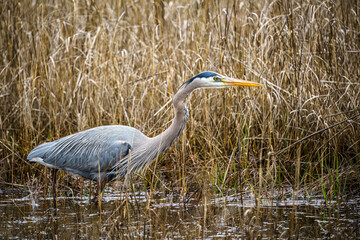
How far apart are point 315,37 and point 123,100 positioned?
233 cm

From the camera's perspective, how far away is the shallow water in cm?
358

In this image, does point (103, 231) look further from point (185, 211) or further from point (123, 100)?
point (123, 100)

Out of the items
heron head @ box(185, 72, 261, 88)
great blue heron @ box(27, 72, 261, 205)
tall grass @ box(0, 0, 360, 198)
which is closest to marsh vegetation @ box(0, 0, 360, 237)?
tall grass @ box(0, 0, 360, 198)

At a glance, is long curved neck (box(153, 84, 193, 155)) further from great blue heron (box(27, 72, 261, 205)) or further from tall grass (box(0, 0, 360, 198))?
tall grass (box(0, 0, 360, 198))

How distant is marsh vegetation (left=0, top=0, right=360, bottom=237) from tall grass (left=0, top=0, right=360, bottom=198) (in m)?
0.02

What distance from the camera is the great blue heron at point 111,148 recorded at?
15.5 feet

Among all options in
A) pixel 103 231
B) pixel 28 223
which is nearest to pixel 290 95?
pixel 103 231

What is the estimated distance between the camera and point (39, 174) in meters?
5.37

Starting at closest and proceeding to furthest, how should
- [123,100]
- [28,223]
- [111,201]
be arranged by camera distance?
[28,223] → [111,201] → [123,100]

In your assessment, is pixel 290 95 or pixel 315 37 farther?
pixel 315 37

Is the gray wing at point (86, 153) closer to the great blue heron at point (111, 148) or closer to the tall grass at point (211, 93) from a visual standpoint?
the great blue heron at point (111, 148)

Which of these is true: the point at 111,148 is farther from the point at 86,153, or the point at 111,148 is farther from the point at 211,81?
the point at 211,81

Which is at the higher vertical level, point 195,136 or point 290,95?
point 290,95

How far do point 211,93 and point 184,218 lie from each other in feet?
6.18
